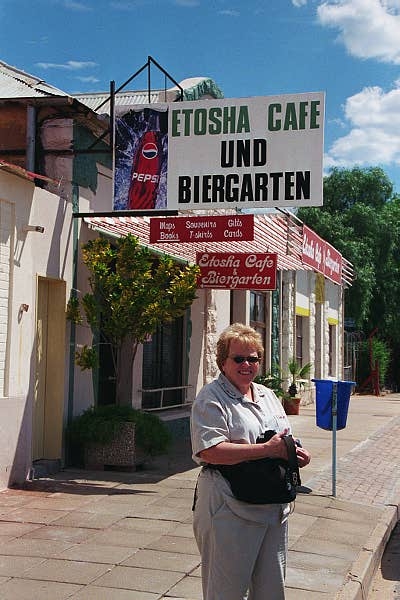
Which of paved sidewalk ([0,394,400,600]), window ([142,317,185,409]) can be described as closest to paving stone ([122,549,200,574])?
paved sidewalk ([0,394,400,600])

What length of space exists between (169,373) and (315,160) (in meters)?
5.72

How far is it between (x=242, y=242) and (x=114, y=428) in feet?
15.9

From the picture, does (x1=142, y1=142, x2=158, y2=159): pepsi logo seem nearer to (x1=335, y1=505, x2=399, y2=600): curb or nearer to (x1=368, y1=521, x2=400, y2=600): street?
(x1=335, y1=505, x2=399, y2=600): curb

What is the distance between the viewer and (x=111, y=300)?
377 inches

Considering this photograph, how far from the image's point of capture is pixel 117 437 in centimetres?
956

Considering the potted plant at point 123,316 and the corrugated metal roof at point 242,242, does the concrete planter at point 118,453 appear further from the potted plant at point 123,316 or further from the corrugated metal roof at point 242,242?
the corrugated metal roof at point 242,242

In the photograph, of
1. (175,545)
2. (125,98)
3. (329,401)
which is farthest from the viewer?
(125,98)

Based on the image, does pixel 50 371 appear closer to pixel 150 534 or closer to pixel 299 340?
pixel 150 534

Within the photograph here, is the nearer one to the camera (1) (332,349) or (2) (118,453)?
(2) (118,453)

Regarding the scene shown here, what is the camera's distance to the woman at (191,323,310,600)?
3691 mm

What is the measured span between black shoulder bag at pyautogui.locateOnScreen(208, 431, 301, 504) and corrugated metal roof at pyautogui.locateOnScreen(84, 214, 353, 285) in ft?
22.6

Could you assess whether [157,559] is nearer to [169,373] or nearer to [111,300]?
[111,300]

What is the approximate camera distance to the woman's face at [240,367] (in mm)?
3883

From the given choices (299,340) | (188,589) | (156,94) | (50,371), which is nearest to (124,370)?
(50,371)
